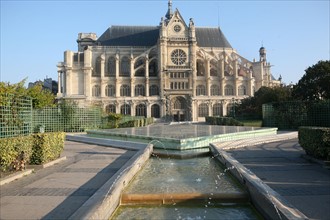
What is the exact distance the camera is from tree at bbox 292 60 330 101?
35.8 metres

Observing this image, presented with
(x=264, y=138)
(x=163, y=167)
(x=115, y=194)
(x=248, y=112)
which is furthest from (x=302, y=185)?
(x=248, y=112)

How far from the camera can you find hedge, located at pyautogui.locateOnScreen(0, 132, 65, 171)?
353 inches

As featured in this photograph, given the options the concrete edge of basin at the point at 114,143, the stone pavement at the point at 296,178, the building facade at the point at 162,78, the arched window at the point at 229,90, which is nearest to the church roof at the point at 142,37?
the building facade at the point at 162,78

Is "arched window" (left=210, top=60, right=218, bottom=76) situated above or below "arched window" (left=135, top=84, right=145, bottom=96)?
above

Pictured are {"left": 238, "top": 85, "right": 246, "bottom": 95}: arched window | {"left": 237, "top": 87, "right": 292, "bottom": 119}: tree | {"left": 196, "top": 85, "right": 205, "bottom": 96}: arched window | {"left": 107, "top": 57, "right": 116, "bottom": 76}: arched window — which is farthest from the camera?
{"left": 107, "top": 57, "right": 116, "bottom": 76}: arched window

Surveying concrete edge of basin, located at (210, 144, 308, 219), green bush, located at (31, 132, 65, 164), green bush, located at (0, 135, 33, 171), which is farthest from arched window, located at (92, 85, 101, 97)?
concrete edge of basin, located at (210, 144, 308, 219)

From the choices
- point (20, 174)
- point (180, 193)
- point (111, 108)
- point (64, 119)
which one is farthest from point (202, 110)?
point (180, 193)

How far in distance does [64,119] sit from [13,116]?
19.1 meters

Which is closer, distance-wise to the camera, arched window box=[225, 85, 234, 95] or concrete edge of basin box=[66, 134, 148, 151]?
concrete edge of basin box=[66, 134, 148, 151]

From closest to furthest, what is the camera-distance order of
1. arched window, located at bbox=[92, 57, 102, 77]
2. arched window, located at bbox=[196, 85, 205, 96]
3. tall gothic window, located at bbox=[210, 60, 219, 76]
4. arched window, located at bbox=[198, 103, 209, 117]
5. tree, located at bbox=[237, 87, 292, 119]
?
tree, located at bbox=[237, 87, 292, 119], arched window, located at bbox=[198, 103, 209, 117], arched window, located at bbox=[196, 85, 205, 96], tall gothic window, located at bbox=[210, 60, 219, 76], arched window, located at bbox=[92, 57, 102, 77]

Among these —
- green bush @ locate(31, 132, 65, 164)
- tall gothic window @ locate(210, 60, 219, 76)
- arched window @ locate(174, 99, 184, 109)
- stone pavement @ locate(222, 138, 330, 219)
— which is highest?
tall gothic window @ locate(210, 60, 219, 76)

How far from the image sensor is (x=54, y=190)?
7598 millimetres

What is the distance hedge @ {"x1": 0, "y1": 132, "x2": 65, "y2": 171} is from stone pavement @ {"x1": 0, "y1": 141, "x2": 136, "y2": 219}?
1.85 feet

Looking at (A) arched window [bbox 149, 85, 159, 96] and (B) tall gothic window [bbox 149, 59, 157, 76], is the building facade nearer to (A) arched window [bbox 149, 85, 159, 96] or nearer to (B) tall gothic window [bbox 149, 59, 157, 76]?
(A) arched window [bbox 149, 85, 159, 96]
